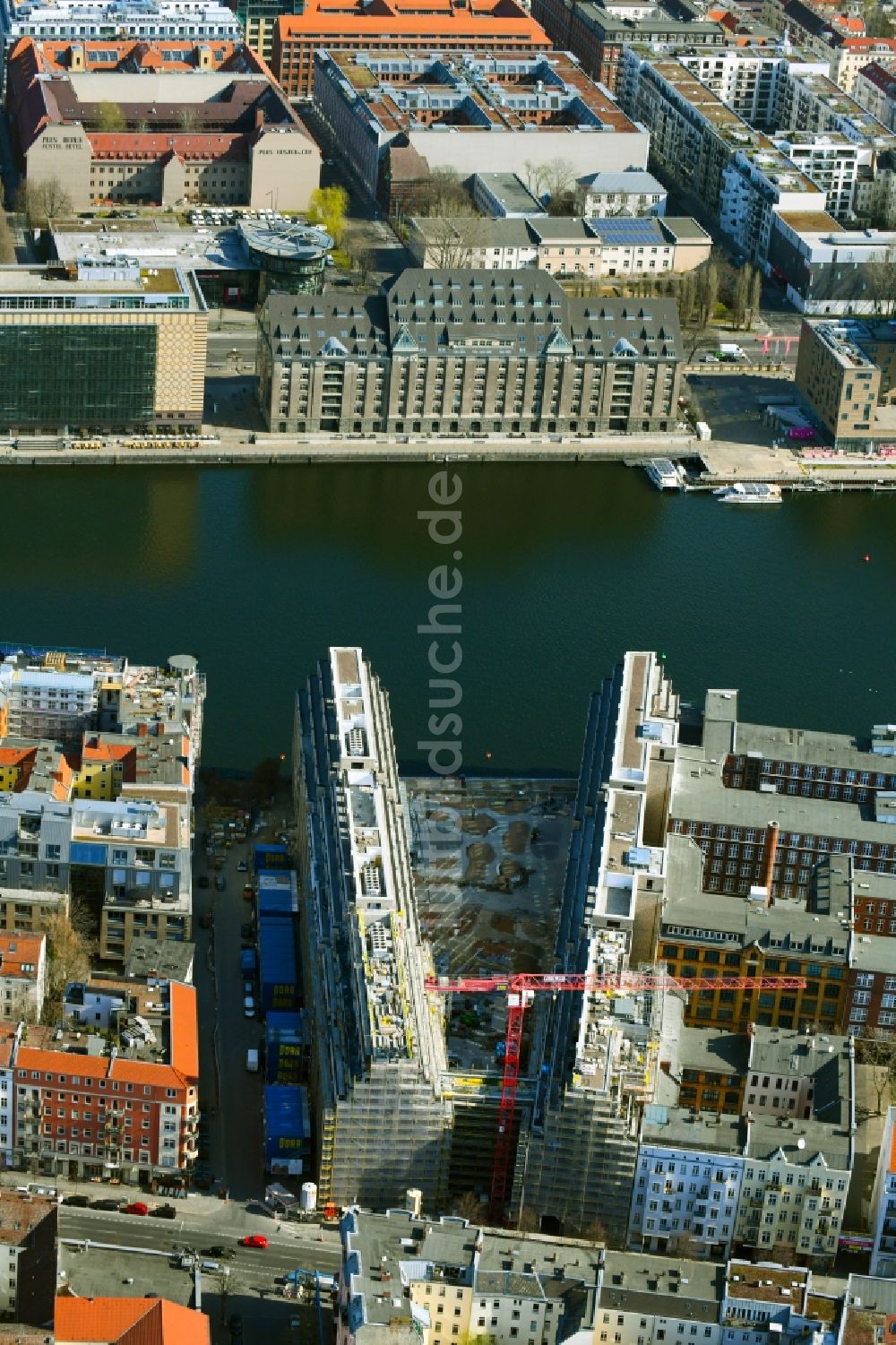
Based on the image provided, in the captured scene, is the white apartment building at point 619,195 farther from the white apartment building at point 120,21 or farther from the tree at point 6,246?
the tree at point 6,246

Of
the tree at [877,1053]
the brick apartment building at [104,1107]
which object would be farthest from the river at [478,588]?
the brick apartment building at [104,1107]

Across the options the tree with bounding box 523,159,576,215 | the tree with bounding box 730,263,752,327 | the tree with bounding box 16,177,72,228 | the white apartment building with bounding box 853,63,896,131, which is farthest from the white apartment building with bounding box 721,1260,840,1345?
the white apartment building with bounding box 853,63,896,131

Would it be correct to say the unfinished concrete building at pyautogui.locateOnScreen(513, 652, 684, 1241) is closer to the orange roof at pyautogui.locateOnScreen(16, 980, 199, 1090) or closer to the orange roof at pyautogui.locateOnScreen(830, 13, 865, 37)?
the orange roof at pyautogui.locateOnScreen(16, 980, 199, 1090)

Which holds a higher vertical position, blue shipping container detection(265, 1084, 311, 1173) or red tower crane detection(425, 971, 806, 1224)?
red tower crane detection(425, 971, 806, 1224)

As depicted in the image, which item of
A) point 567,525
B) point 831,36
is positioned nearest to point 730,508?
point 567,525

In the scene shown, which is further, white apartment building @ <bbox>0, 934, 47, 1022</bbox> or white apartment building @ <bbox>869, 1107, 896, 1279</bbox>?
white apartment building @ <bbox>0, 934, 47, 1022</bbox>

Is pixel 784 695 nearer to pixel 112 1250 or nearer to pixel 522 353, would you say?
pixel 522 353

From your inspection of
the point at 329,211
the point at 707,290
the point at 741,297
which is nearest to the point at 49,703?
the point at 707,290
